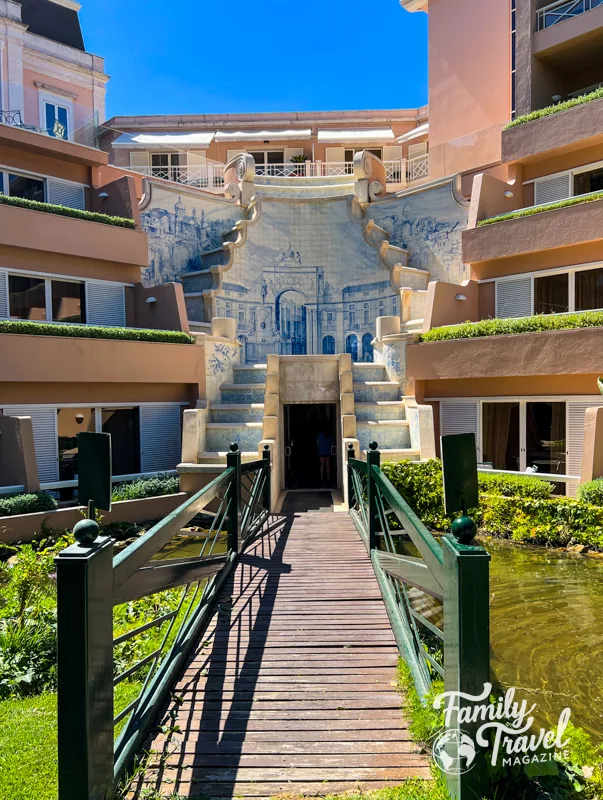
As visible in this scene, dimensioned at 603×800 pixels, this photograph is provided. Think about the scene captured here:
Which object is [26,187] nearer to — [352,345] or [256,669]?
[352,345]

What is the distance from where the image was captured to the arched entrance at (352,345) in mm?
20438

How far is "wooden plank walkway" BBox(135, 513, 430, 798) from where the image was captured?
3.38m

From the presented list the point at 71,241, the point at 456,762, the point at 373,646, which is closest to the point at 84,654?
the point at 456,762

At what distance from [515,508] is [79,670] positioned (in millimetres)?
11615

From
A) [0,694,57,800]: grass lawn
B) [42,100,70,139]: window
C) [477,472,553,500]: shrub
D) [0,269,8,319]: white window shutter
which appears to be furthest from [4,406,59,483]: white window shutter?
[42,100,70,139]: window

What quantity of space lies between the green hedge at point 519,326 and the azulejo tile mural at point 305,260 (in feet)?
14.1

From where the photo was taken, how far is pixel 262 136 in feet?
88.6

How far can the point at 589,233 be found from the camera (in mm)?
14391

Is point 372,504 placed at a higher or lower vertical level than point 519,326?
lower

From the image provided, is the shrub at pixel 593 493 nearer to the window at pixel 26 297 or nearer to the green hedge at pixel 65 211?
the green hedge at pixel 65 211

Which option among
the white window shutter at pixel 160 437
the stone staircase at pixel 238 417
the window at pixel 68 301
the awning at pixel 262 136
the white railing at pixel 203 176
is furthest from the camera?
the awning at pixel 262 136

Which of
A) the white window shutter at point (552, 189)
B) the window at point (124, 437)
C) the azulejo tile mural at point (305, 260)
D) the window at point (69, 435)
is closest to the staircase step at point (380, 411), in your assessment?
the azulejo tile mural at point (305, 260)

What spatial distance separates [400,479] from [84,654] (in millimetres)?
11348

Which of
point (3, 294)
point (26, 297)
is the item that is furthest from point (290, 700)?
point (26, 297)
